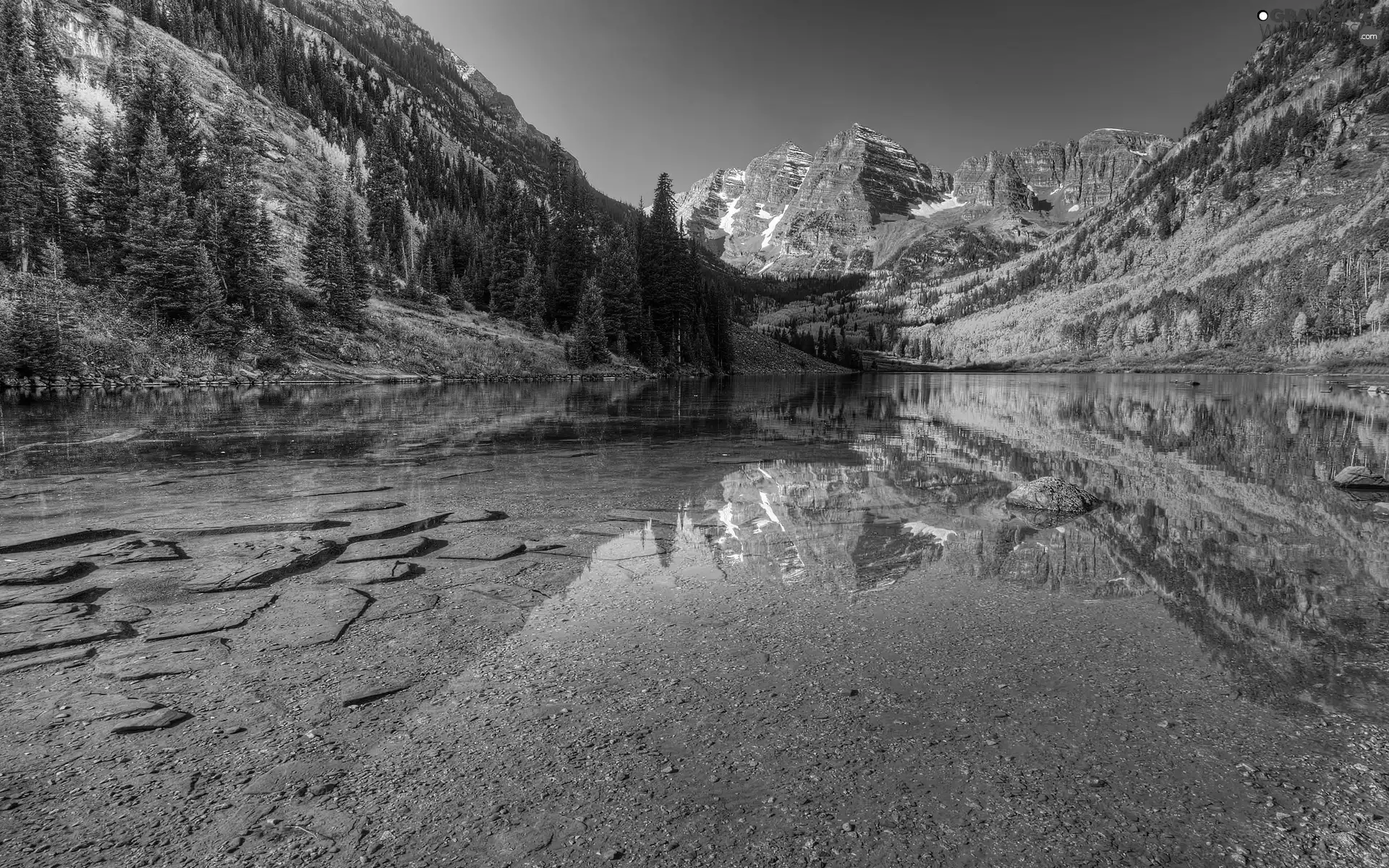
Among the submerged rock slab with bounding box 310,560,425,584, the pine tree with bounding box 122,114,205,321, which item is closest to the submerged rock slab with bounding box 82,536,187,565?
the submerged rock slab with bounding box 310,560,425,584

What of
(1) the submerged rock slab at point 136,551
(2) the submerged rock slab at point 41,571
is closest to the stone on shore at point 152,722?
(2) the submerged rock slab at point 41,571

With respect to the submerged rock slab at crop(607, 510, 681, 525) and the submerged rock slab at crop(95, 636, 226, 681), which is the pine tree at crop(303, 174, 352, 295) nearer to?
the submerged rock slab at crop(607, 510, 681, 525)

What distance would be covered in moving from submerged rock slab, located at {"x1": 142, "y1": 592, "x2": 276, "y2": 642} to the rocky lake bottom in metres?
0.04

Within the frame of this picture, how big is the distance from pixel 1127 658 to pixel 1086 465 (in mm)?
13421

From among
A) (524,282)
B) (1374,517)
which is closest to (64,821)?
(1374,517)

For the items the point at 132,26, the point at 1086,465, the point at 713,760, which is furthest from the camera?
the point at 132,26

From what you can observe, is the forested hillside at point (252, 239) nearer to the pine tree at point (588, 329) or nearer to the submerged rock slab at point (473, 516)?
the pine tree at point (588, 329)

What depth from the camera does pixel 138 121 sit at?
59688 mm

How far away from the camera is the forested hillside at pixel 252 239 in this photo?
47406 mm

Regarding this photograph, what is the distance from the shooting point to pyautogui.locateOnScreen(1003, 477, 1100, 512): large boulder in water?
40.3 feet

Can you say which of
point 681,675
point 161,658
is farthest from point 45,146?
point 681,675

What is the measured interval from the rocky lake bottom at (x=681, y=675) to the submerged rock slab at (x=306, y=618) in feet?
0.14

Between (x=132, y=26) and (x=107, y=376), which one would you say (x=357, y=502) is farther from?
(x=132, y=26)

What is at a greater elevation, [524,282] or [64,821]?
[524,282]
